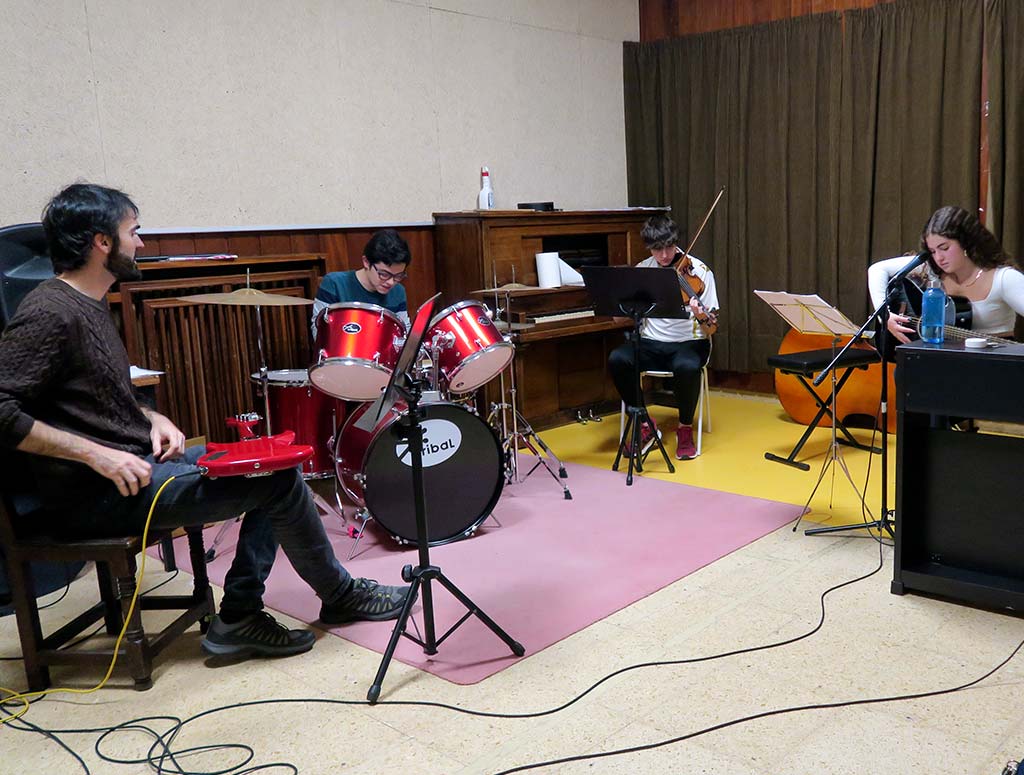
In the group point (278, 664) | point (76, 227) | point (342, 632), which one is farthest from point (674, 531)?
point (76, 227)

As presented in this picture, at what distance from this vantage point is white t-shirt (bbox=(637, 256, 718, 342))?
14.4 feet

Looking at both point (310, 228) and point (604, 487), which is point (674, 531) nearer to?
point (604, 487)

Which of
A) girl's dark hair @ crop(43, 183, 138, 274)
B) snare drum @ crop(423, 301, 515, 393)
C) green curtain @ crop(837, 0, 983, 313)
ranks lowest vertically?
snare drum @ crop(423, 301, 515, 393)

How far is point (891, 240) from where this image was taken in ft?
16.2

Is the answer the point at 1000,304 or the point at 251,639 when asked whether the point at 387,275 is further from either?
the point at 1000,304

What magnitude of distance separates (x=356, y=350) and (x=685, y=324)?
202 cm

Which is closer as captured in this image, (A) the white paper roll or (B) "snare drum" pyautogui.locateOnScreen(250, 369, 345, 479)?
(B) "snare drum" pyautogui.locateOnScreen(250, 369, 345, 479)

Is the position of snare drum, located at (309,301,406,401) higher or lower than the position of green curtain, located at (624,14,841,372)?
lower

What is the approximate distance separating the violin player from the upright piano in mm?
457

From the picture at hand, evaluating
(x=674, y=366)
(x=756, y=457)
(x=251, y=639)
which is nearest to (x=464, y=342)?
(x=251, y=639)

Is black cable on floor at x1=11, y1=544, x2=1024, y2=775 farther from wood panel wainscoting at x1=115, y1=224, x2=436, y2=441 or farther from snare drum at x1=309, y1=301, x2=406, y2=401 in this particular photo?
wood panel wainscoting at x1=115, y1=224, x2=436, y2=441

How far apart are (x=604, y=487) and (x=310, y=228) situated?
1.94m

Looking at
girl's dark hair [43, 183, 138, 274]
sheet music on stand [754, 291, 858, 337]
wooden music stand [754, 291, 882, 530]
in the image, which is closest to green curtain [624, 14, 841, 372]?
wooden music stand [754, 291, 882, 530]

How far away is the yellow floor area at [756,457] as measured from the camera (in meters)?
3.68
